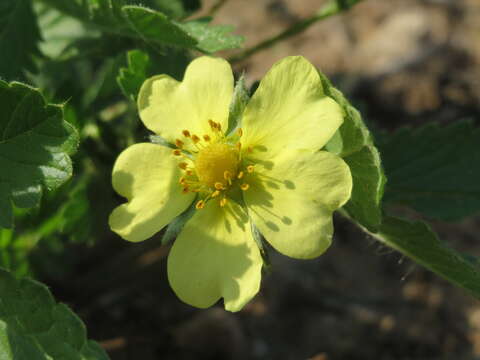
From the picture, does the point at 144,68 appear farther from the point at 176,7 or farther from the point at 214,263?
the point at 214,263

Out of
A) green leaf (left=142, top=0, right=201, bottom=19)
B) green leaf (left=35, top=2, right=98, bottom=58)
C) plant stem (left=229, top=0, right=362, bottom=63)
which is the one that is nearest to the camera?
green leaf (left=142, top=0, right=201, bottom=19)

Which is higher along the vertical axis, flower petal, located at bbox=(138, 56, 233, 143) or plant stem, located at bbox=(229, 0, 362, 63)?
flower petal, located at bbox=(138, 56, 233, 143)

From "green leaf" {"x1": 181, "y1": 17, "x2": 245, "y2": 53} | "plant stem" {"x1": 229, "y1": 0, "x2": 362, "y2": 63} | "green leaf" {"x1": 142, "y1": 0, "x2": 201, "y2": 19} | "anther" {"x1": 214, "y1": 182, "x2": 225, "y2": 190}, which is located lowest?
"plant stem" {"x1": 229, "y1": 0, "x2": 362, "y2": 63}

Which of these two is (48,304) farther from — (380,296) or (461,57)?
(461,57)

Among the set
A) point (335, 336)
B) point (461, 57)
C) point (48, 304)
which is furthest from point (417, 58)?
point (48, 304)

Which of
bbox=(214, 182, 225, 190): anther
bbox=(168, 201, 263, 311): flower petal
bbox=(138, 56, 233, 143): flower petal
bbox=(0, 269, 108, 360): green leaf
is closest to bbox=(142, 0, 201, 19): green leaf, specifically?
bbox=(138, 56, 233, 143): flower petal

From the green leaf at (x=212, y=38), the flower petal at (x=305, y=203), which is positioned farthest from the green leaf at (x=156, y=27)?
the flower petal at (x=305, y=203)

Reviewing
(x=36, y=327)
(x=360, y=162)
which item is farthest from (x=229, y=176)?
(x=36, y=327)

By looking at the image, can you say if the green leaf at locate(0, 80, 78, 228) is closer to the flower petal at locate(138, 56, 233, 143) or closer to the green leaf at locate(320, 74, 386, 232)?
the flower petal at locate(138, 56, 233, 143)
